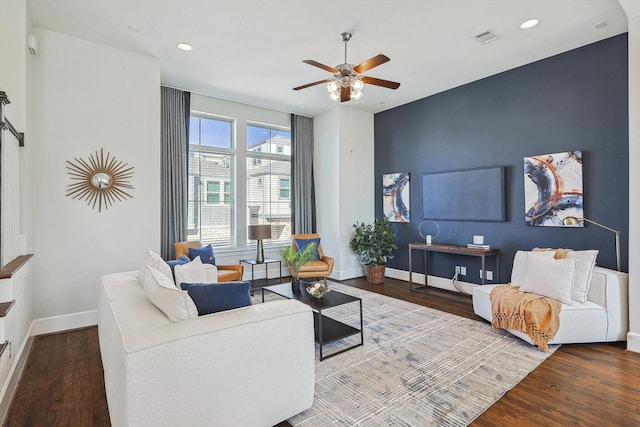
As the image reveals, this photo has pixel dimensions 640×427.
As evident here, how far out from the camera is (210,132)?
5555 millimetres

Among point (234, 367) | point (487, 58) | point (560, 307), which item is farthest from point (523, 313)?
point (487, 58)

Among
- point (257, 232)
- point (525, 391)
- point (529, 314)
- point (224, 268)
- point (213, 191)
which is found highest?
point (213, 191)

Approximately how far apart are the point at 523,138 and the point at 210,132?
4834 millimetres

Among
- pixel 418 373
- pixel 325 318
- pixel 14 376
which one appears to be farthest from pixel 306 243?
pixel 14 376

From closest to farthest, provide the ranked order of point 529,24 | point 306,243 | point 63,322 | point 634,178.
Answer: point 634,178 → point 529,24 → point 63,322 → point 306,243

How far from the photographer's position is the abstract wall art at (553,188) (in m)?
3.86

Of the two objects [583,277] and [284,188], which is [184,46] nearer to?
[284,188]

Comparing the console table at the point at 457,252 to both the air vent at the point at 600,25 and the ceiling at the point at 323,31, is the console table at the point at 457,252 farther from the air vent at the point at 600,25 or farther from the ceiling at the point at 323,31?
the air vent at the point at 600,25

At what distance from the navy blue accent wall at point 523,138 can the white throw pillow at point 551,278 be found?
0.88 metres

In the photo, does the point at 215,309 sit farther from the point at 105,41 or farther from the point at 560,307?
the point at 105,41

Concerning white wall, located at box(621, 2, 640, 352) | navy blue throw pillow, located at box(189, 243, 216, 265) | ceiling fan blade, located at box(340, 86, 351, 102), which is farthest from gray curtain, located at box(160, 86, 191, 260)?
white wall, located at box(621, 2, 640, 352)

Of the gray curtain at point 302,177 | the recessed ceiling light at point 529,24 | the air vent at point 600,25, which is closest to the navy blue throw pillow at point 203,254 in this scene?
the gray curtain at point 302,177

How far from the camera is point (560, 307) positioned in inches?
Answer: 122

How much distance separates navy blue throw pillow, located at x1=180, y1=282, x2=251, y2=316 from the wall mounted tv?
4.00 m
